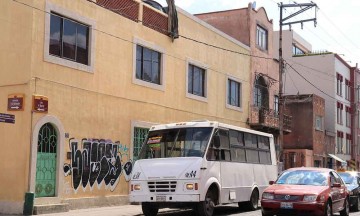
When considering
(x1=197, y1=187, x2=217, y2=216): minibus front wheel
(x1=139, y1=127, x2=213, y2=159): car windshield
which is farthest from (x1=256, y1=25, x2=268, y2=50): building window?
(x1=197, y1=187, x2=217, y2=216): minibus front wheel

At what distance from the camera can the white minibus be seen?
14.2 meters

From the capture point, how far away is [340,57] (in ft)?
168

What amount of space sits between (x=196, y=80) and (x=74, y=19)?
953 centimetres

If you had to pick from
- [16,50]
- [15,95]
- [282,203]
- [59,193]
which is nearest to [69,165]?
[59,193]

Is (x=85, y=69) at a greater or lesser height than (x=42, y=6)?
lesser

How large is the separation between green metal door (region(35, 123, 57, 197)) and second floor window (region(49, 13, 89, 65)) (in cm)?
260

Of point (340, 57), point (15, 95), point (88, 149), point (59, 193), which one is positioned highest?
point (340, 57)

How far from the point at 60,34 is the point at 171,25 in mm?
7167

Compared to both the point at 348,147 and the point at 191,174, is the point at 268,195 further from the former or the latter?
the point at 348,147

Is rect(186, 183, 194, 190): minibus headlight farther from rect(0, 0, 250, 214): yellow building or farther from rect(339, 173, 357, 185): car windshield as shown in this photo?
rect(339, 173, 357, 185): car windshield

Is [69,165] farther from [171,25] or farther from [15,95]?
[171,25]

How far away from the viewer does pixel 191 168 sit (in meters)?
14.2

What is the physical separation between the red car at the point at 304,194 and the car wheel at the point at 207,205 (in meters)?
1.48

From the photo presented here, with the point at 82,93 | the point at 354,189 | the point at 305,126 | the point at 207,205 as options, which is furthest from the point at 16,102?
the point at 305,126
